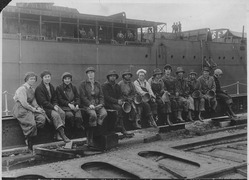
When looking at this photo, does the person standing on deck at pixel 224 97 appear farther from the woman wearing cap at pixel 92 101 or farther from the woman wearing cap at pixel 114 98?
the woman wearing cap at pixel 92 101

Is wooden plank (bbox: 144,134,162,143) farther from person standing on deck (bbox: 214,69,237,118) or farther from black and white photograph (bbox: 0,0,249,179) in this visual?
person standing on deck (bbox: 214,69,237,118)

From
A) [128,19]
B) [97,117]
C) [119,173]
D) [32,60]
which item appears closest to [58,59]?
[32,60]

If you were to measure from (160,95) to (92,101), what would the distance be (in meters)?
2.00

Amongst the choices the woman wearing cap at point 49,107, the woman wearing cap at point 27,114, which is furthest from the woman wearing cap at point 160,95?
the woman wearing cap at point 27,114

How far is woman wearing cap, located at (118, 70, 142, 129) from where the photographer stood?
649 centimetres

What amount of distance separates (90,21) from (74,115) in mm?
10885

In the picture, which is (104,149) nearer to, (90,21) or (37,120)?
(37,120)

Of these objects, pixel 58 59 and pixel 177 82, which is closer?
pixel 177 82

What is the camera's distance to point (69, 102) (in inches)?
231

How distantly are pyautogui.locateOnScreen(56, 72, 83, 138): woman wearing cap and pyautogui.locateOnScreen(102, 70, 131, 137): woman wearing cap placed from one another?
2.33 ft

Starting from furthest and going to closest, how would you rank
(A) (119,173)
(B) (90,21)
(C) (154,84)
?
(B) (90,21) < (C) (154,84) < (A) (119,173)

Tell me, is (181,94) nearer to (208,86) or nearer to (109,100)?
(208,86)

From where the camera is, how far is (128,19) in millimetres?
16703

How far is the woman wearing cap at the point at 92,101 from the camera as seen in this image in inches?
230
